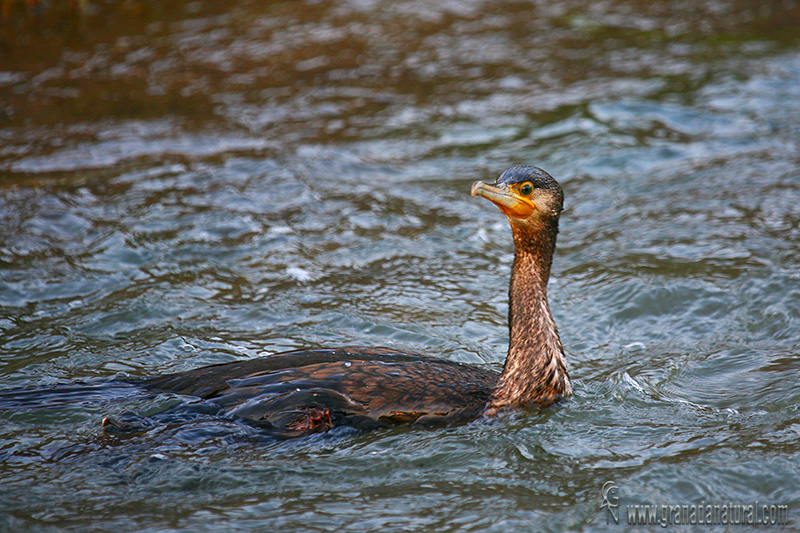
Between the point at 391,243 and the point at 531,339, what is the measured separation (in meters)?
2.55

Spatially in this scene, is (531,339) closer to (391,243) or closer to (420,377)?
(420,377)

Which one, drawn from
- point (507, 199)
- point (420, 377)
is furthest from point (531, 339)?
point (507, 199)

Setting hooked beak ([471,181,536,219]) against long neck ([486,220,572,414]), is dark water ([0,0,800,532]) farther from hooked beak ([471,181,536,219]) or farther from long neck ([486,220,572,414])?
hooked beak ([471,181,536,219])

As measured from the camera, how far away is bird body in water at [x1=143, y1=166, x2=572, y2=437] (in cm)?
450

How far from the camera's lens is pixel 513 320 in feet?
16.3

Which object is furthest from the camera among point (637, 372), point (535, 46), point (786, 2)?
point (786, 2)

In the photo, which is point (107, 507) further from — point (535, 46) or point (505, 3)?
point (505, 3)

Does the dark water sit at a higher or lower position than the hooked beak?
lower

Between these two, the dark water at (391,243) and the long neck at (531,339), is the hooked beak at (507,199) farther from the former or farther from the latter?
the dark water at (391,243)

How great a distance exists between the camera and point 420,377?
4.68 meters

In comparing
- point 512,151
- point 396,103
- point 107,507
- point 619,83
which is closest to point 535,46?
point 619,83

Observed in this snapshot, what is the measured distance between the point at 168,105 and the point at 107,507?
6985 millimetres

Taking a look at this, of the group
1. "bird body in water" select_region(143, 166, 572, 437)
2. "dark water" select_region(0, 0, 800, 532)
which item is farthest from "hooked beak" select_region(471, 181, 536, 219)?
"dark water" select_region(0, 0, 800, 532)

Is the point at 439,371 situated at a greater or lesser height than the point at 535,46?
lesser
